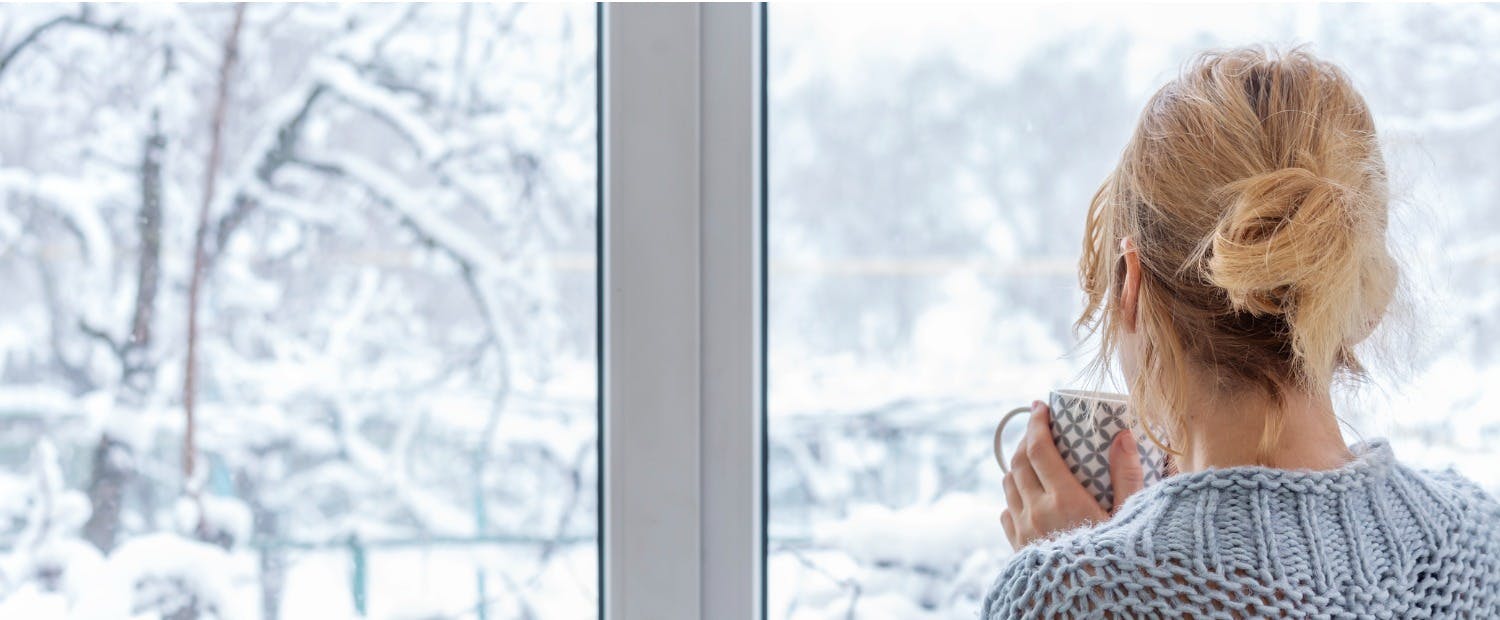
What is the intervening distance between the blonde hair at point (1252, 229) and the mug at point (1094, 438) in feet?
0.12

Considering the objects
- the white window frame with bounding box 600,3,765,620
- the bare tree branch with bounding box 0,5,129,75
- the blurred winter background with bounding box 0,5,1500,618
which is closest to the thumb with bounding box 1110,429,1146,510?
the blurred winter background with bounding box 0,5,1500,618

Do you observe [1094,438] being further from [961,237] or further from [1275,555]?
[961,237]

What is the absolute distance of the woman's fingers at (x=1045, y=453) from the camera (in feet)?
2.42

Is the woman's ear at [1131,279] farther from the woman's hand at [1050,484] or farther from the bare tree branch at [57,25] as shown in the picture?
the bare tree branch at [57,25]

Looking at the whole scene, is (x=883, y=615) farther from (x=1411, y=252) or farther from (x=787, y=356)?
(x=1411, y=252)

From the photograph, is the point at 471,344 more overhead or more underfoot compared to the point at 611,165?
more underfoot

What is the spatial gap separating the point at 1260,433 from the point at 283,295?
784 mm

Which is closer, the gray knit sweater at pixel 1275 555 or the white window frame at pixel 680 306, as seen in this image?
the gray knit sweater at pixel 1275 555

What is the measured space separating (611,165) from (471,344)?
20cm

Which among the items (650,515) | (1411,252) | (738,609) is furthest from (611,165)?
(1411,252)

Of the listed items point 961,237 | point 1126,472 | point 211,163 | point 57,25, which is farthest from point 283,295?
point 1126,472

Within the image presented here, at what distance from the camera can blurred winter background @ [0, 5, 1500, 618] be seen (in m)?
0.90

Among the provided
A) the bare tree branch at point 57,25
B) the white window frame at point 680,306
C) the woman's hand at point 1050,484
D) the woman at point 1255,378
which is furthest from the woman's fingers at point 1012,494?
the bare tree branch at point 57,25

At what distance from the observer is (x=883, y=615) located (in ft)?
3.14
